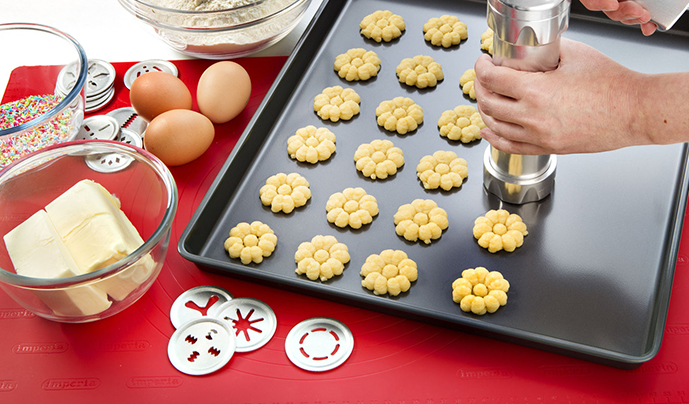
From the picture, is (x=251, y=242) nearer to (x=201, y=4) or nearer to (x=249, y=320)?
(x=249, y=320)

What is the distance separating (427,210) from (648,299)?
0.35m

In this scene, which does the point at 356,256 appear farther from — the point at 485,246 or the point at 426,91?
the point at 426,91

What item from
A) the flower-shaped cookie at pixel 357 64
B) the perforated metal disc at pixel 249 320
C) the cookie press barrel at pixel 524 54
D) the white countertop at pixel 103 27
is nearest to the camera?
the cookie press barrel at pixel 524 54

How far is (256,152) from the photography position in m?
1.13

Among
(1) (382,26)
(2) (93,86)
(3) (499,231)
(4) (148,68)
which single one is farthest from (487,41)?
(2) (93,86)

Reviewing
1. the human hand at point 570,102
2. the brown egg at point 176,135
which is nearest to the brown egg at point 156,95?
the brown egg at point 176,135

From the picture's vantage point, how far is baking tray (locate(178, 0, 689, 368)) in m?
0.87

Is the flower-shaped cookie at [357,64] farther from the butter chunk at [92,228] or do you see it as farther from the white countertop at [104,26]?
the butter chunk at [92,228]

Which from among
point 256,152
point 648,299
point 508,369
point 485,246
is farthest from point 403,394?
point 256,152

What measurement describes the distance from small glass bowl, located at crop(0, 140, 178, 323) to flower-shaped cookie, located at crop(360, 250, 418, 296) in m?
0.31

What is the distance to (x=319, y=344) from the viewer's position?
895 millimetres

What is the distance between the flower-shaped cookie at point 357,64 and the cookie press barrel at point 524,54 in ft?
1.06

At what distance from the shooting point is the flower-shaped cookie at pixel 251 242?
0.96 metres

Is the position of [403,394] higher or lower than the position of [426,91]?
lower
